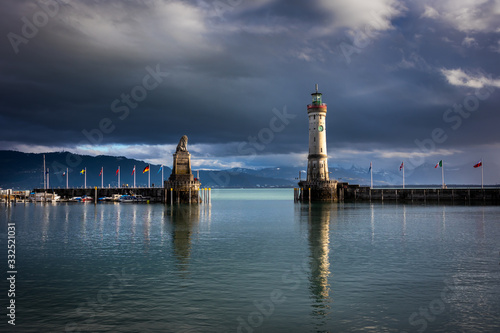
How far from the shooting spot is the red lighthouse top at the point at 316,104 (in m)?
119

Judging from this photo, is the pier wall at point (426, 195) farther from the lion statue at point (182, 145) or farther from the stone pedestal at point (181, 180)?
the lion statue at point (182, 145)

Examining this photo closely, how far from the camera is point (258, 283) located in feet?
87.4

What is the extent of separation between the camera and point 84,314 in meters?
20.6

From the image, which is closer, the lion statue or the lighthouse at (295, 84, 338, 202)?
the lion statue

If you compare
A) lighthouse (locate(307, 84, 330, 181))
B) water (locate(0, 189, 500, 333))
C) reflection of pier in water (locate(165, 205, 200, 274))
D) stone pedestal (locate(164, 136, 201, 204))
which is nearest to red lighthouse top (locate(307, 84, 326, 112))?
lighthouse (locate(307, 84, 330, 181))

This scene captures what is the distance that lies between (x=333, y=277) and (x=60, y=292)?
1642 cm

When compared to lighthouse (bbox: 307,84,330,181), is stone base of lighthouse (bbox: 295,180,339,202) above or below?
below

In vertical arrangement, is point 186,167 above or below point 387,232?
above

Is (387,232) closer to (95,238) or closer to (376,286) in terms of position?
(376,286)

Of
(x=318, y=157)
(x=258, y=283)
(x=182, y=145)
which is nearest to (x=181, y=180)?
(x=182, y=145)

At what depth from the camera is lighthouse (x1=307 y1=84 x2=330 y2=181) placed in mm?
118875

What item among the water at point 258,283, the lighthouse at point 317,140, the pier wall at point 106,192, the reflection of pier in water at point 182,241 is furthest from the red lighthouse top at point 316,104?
the water at point 258,283

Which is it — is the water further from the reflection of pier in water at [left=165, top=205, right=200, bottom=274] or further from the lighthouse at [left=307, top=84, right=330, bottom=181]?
the lighthouse at [left=307, top=84, right=330, bottom=181]

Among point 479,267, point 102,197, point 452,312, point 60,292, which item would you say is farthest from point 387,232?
point 102,197
